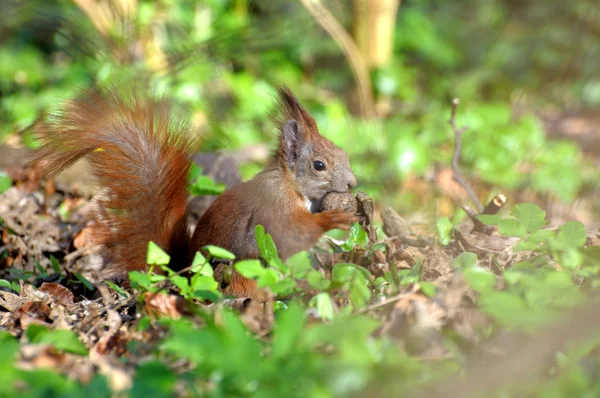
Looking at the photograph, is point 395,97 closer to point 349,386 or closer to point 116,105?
point 116,105

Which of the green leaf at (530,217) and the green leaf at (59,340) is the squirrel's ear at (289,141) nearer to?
the green leaf at (530,217)

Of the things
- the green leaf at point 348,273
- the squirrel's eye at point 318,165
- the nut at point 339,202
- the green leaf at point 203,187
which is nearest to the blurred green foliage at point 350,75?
the green leaf at point 203,187

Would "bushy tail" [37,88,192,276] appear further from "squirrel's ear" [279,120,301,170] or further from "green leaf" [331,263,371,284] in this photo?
"green leaf" [331,263,371,284]

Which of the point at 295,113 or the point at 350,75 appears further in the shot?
the point at 350,75

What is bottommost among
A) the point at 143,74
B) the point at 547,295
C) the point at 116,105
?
the point at 547,295

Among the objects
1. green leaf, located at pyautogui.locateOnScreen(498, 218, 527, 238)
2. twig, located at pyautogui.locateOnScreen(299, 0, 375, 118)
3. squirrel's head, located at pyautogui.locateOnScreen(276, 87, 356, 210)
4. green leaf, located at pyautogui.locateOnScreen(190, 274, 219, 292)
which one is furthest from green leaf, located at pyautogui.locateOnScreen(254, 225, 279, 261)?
twig, located at pyautogui.locateOnScreen(299, 0, 375, 118)

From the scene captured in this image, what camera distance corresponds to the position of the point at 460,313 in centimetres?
192

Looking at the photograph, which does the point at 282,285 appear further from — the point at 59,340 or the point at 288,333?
the point at 59,340

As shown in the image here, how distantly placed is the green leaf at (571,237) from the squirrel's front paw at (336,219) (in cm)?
75

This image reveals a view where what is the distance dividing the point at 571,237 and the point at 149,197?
1.48m

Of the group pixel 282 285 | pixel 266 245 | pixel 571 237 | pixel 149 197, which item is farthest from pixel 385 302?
pixel 149 197

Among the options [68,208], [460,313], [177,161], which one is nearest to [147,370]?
[460,313]

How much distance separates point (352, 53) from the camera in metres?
6.52

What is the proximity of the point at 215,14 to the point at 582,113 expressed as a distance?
396cm
